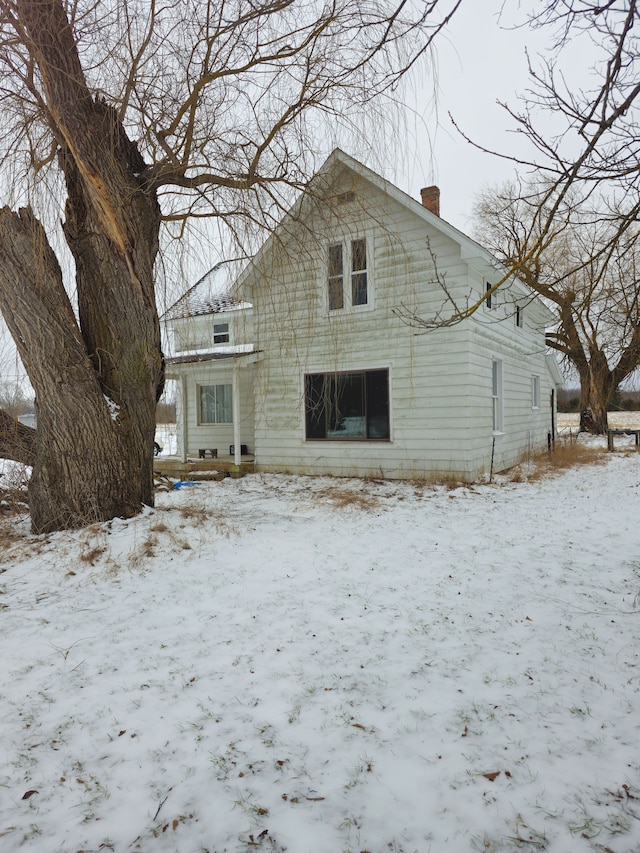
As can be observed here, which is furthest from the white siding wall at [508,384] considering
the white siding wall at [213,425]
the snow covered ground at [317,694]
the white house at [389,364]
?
Answer: the white siding wall at [213,425]

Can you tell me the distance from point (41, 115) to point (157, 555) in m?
4.55

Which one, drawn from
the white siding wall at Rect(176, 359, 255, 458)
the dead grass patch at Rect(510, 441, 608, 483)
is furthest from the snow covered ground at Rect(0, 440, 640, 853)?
the white siding wall at Rect(176, 359, 255, 458)

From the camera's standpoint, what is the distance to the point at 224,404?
1349 centimetres

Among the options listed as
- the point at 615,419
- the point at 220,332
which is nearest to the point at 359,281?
the point at 220,332

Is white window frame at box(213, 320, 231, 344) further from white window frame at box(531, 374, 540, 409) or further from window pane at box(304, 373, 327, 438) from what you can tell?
white window frame at box(531, 374, 540, 409)

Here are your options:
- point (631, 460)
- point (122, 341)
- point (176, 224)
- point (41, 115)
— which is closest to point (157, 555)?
point (122, 341)

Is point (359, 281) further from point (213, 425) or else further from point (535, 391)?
point (535, 391)

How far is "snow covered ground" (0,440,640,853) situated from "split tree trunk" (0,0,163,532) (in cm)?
66

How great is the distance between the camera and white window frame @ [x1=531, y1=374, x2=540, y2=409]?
1420 centimetres

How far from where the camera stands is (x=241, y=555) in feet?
15.5

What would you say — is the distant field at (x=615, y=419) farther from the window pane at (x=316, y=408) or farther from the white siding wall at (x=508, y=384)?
the window pane at (x=316, y=408)

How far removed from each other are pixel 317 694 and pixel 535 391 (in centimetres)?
1404

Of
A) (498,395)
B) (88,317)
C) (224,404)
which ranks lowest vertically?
(224,404)

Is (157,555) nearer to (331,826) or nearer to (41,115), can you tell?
(331,826)
